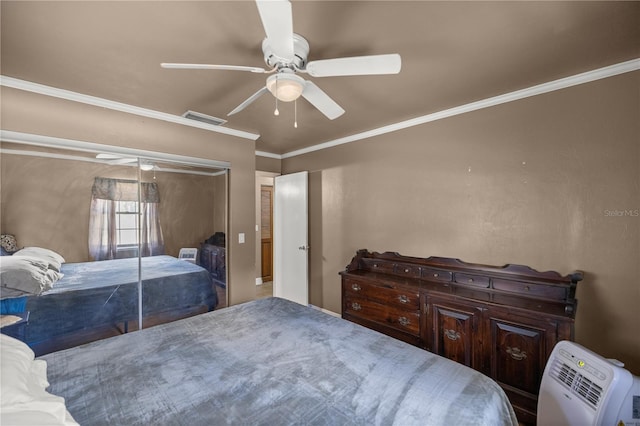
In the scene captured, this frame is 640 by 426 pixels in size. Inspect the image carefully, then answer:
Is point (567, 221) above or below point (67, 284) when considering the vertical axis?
above

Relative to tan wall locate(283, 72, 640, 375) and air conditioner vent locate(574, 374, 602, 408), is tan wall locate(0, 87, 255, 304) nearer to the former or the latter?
tan wall locate(283, 72, 640, 375)

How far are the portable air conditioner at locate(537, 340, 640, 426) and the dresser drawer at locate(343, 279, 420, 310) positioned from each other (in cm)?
98

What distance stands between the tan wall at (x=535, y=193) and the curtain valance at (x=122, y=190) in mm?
2357

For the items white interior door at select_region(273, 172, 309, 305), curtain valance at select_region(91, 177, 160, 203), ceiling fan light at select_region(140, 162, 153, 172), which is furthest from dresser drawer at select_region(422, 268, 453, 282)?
ceiling fan light at select_region(140, 162, 153, 172)

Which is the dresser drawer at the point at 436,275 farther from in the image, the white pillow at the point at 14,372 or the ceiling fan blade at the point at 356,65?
the white pillow at the point at 14,372

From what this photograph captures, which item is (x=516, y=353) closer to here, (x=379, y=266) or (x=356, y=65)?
(x=379, y=266)

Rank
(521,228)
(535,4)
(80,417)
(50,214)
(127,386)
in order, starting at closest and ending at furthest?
(80,417), (127,386), (535,4), (50,214), (521,228)

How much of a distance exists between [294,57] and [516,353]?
247cm

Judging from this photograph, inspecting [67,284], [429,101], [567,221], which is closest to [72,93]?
[67,284]

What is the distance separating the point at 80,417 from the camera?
101 cm

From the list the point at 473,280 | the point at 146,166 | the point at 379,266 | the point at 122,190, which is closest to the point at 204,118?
the point at 146,166

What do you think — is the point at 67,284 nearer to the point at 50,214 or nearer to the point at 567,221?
the point at 50,214

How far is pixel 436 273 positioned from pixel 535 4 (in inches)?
85.3

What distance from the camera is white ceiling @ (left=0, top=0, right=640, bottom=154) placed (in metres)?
1.41
